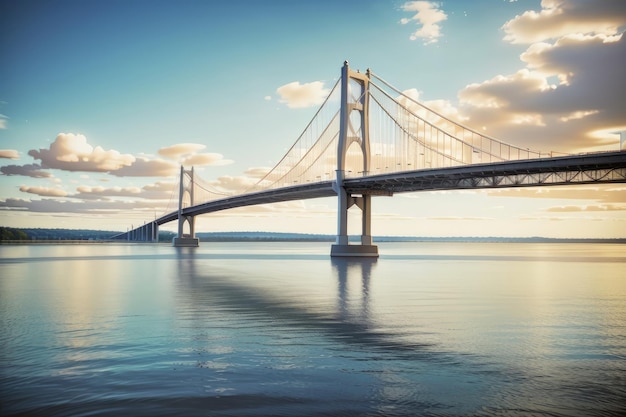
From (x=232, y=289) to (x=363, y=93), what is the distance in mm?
41091

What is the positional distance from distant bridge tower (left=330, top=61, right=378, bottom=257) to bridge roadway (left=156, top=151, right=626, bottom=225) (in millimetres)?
1178

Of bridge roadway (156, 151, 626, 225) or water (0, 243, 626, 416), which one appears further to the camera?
bridge roadway (156, 151, 626, 225)

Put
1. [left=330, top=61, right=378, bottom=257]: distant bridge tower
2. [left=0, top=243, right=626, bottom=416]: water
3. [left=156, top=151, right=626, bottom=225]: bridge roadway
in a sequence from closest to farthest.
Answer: [left=0, top=243, right=626, bottom=416]: water < [left=156, top=151, right=626, bottom=225]: bridge roadway < [left=330, top=61, right=378, bottom=257]: distant bridge tower

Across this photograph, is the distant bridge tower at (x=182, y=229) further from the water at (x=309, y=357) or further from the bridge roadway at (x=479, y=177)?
the water at (x=309, y=357)

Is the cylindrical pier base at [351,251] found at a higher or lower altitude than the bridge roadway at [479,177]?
lower

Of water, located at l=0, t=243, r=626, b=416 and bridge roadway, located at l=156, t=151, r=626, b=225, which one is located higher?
bridge roadway, located at l=156, t=151, r=626, b=225

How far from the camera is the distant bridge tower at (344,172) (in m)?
52.8

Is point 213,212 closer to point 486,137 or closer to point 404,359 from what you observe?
point 486,137

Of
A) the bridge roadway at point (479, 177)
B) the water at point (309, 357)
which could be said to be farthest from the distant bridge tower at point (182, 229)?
the water at point (309, 357)

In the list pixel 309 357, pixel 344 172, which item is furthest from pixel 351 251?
pixel 309 357

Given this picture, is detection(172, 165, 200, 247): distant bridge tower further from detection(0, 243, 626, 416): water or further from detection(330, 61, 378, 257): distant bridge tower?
detection(0, 243, 626, 416): water

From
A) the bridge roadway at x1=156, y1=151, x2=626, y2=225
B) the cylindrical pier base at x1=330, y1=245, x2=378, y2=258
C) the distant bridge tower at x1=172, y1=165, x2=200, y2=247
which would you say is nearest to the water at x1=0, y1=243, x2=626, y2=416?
the bridge roadway at x1=156, y1=151, x2=626, y2=225

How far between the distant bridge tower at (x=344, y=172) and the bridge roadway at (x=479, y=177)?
1.18m

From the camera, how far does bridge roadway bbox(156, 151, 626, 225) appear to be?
37069 mm
